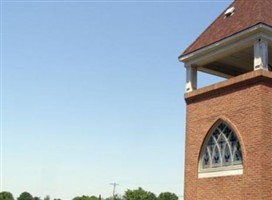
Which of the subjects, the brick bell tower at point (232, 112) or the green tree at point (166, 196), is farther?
the green tree at point (166, 196)

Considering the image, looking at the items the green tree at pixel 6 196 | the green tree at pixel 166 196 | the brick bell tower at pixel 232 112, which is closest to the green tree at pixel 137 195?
the green tree at pixel 166 196

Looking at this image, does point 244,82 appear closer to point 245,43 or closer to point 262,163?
point 245,43

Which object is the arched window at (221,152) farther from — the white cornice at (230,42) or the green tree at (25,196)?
the green tree at (25,196)

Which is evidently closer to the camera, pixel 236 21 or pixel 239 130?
pixel 239 130

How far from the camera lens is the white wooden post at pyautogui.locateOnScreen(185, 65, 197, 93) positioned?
16123 mm

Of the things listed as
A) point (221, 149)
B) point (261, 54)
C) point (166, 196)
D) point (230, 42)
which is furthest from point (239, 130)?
point (166, 196)

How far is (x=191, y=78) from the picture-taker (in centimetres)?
1617

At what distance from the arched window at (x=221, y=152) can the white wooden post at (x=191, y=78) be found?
222 cm

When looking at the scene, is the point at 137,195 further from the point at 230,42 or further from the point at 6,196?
the point at 230,42

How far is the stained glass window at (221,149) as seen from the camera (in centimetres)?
1352

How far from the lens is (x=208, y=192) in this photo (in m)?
14.1

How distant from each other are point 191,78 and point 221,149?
10.6 ft

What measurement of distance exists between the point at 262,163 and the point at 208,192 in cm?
246

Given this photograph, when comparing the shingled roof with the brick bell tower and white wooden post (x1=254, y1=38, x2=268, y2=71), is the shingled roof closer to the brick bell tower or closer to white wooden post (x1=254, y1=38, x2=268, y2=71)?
the brick bell tower
